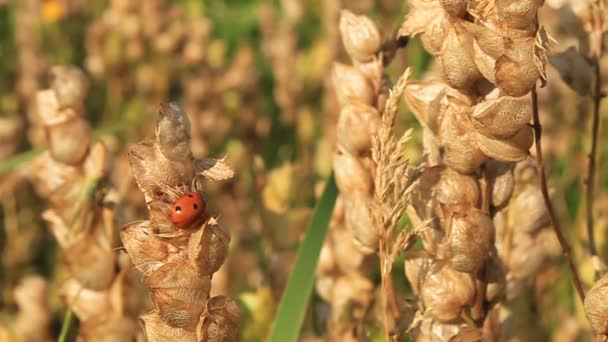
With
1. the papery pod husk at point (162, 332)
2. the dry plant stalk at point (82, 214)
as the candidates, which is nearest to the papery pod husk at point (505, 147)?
the papery pod husk at point (162, 332)

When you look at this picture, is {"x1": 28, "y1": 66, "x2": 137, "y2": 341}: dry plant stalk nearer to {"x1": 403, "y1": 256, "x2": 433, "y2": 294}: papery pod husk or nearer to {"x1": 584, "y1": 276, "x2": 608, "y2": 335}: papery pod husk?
{"x1": 403, "y1": 256, "x2": 433, "y2": 294}: papery pod husk

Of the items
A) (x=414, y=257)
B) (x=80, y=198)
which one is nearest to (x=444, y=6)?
(x=414, y=257)

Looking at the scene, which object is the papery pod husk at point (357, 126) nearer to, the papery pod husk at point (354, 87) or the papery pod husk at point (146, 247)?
the papery pod husk at point (354, 87)

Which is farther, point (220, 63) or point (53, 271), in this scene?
point (220, 63)

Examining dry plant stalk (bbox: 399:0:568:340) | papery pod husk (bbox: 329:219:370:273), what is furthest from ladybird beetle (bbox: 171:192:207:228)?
papery pod husk (bbox: 329:219:370:273)

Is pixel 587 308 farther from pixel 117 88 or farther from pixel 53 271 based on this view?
pixel 117 88

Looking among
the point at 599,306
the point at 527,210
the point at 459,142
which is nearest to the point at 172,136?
the point at 459,142
